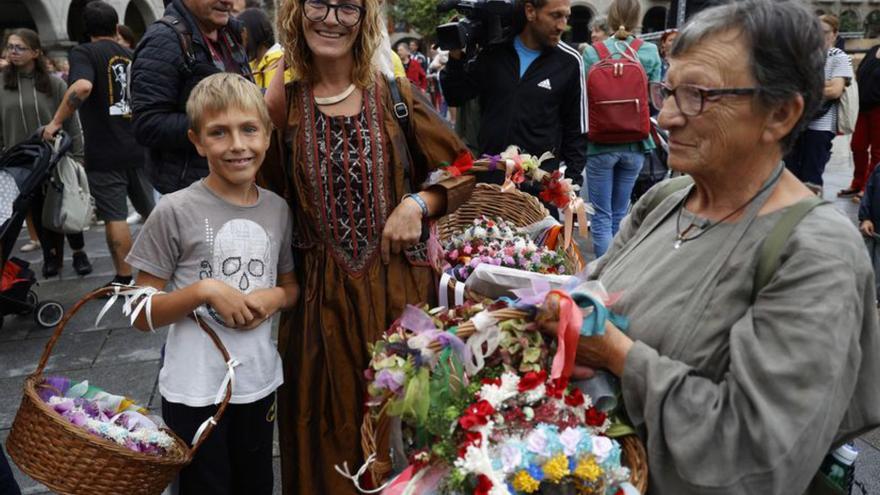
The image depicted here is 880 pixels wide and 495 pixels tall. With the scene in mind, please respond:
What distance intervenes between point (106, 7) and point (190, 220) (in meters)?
3.78

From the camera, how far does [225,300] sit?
199cm

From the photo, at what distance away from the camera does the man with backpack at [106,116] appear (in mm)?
4961

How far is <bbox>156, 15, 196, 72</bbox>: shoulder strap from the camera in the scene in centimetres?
273

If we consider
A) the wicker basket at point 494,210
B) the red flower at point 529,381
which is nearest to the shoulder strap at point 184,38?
the wicker basket at point 494,210

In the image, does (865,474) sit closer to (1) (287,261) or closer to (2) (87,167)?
(1) (287,261)

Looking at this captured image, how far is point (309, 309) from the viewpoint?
226 cm

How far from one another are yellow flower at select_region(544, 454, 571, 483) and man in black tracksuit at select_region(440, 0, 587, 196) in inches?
113

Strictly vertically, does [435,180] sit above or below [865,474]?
above

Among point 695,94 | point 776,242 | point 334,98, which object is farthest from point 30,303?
point 776,242

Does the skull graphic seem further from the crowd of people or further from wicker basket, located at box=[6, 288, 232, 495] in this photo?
wicker basket, located at box=[6, 288, 232, 495]

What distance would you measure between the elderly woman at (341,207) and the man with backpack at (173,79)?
64cm

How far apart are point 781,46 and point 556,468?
89cm

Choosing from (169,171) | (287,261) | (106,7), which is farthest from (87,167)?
(287,261)

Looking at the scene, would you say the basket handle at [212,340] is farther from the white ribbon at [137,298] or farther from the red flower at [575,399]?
the red flower at [575,399]
